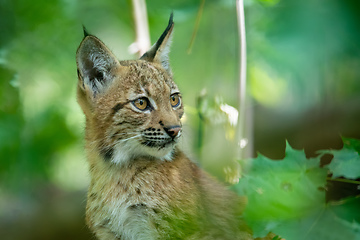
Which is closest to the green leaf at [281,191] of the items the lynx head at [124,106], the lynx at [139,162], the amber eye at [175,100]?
the lynx at [139,162]

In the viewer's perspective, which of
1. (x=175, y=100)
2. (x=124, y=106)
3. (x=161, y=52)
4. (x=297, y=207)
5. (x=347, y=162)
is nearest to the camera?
(x=297, y=207)

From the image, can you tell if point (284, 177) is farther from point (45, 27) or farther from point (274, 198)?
point (45, 27)

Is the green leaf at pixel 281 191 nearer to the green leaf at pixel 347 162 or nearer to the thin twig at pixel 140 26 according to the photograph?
the green leaf at pixel 347 162

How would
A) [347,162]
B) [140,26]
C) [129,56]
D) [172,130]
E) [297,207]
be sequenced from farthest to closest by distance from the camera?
[129,56] < [140,26] < [172,130] < [347,162] < [297,207]

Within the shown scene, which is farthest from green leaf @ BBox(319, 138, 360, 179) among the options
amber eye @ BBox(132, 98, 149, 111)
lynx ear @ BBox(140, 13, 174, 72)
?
lynx ear @ BBox(140, 13, 174, 72)

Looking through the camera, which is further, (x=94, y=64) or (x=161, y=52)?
(x=161, y=52)

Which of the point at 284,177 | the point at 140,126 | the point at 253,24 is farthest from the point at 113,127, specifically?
the point at 253,24

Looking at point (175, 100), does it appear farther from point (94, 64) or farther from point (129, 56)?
point (129, 56)

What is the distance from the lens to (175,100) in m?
3.17

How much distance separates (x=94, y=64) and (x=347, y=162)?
6.38ft

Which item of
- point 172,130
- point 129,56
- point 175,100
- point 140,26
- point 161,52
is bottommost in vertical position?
point 172,130

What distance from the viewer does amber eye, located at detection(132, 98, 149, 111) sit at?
115 inches

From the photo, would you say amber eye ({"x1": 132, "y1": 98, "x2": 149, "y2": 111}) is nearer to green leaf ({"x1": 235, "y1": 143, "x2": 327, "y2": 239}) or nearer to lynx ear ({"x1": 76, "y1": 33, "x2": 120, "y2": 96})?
lynx ear ({"x1": 76, "y1": 33, "x2": 120, "y2": 96})

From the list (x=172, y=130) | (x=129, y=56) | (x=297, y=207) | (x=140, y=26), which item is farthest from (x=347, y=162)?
(x=129, y=56)
